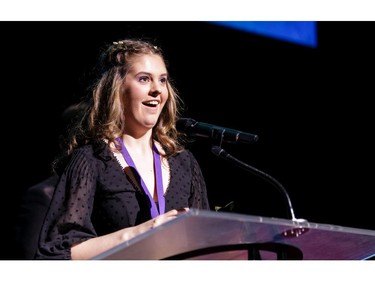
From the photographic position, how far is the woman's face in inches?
95.0

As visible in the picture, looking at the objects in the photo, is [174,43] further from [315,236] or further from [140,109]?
[315,236]

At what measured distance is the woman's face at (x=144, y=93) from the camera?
2.41m

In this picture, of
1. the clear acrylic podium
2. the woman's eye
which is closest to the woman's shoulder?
the woman's eye

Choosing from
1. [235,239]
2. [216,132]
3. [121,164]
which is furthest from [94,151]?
[235,239]

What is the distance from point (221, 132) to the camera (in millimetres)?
1999

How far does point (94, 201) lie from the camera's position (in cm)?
225

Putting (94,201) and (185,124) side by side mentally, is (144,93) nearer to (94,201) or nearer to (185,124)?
(185,124)

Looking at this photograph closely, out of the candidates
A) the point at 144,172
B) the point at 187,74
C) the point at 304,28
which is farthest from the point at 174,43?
the point at 144,172

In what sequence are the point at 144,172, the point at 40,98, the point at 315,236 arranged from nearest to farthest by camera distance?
the point at 315,236
the point at 144,172
the point at 40,98

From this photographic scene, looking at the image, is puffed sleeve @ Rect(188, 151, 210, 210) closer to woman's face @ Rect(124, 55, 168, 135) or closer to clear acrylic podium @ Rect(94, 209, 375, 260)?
woman's face @ Rect(124, 55, 168, 135)

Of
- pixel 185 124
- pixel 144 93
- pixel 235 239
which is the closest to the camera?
pixel 235 239

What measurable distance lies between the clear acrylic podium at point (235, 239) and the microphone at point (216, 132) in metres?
0.43

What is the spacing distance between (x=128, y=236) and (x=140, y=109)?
741 millimetres

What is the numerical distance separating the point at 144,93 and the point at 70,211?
24.6 inches
